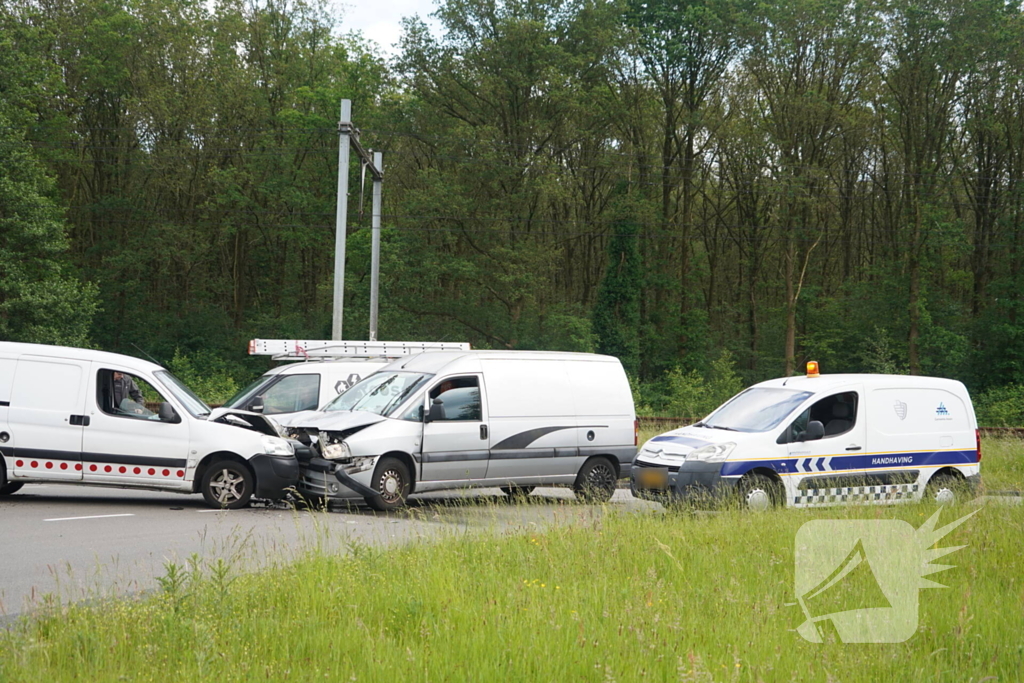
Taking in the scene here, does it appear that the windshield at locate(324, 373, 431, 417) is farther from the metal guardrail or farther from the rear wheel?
the metal guardrail

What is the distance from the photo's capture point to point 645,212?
1773 inches

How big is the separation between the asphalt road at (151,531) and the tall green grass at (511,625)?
0.80m

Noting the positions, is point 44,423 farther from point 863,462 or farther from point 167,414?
point 863,462

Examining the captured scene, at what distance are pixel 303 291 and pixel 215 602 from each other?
4268cm

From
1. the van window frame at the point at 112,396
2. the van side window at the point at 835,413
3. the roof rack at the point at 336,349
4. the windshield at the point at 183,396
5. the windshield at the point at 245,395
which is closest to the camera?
the van side window at the point at 835,413

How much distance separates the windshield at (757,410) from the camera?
39.8 feet

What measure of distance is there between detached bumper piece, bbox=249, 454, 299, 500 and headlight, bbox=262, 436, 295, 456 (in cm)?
6

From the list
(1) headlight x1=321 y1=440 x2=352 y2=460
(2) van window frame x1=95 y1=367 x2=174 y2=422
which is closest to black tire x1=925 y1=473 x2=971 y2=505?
(1) headlight x1=321 y1=440 x2=352 y2=460

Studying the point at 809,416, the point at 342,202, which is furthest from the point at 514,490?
the point at 342,202

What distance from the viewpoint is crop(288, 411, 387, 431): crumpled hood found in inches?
504

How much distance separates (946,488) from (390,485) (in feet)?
22.8

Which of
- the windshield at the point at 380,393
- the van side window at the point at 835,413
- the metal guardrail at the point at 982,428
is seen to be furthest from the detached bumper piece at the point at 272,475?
the metal guardrail at the point at 982,428

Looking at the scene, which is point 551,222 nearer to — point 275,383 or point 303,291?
point 303,291

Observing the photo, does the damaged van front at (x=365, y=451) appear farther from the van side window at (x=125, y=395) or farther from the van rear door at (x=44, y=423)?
the van rear door at (x=44, y=423)
